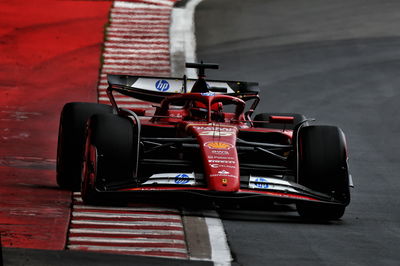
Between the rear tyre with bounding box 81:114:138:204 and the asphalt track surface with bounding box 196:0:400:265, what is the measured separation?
1091mm

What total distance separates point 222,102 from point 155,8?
1327 centimetres

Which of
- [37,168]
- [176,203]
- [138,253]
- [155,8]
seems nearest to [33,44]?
[155,8]

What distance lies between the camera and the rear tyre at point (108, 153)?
10109 mm

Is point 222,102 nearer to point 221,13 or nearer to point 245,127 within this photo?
point 245,127

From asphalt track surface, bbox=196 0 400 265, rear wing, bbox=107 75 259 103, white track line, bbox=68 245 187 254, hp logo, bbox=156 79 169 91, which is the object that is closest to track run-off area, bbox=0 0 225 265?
white track line, bbox=68 245 187 254

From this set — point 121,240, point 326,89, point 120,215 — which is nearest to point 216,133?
point 120,215

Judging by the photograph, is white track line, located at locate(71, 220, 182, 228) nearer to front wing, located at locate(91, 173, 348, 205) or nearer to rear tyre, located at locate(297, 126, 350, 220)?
front wing, located at locate(91, 173, 348, 205)

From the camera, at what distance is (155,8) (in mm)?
25109

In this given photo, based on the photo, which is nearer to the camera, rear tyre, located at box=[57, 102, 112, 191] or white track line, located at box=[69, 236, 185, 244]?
white track line, located at box=[69, 236, 185, 244]

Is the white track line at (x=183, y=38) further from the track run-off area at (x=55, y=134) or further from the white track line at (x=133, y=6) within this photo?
the white track line at (x=133, y=6)

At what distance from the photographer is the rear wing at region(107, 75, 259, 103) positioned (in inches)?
508

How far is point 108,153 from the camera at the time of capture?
10.2m

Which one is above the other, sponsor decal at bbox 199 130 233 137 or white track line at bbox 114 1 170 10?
white track line at bbox 114 1 170 10

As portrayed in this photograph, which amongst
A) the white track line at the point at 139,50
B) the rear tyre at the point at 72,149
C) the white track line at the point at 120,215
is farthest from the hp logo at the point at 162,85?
the white track line at the point at 139,50
